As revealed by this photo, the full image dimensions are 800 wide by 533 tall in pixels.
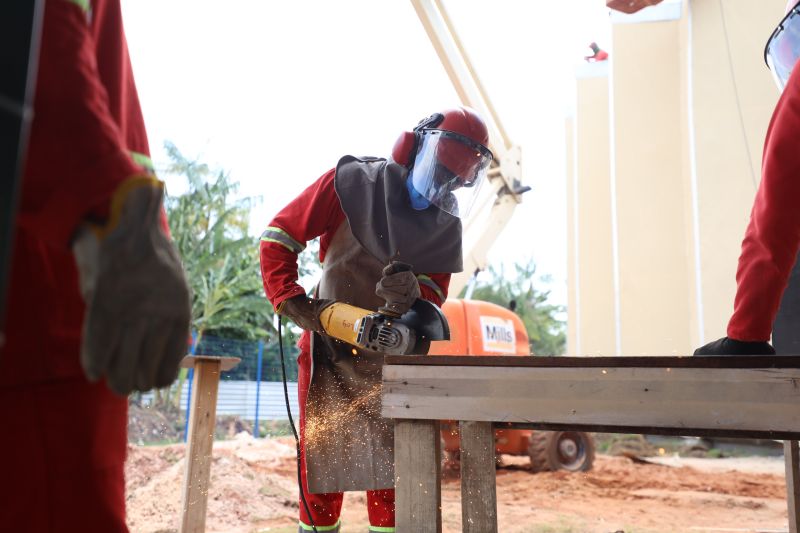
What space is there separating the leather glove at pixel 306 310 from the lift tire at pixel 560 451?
444 cm

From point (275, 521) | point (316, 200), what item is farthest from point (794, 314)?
point (275, 521)

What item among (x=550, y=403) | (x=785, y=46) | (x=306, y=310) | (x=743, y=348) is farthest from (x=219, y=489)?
(x=785, y=46)

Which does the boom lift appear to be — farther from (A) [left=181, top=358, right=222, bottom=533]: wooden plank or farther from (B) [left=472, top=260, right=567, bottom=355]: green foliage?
(B) [left=472, top=260, right=567, bottom=355]: green foliage

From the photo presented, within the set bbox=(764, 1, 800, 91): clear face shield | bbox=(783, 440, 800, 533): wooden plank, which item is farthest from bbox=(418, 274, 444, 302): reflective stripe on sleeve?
bbox=(783, 440, 800, 533): wooden plank

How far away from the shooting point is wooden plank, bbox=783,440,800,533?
285 cm

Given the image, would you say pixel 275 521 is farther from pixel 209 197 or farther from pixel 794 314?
pixel 209 197

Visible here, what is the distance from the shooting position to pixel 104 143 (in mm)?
844

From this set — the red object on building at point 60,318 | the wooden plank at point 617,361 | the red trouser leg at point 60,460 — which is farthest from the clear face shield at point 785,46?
the red trouser leg at point 60,460

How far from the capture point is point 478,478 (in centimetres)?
187

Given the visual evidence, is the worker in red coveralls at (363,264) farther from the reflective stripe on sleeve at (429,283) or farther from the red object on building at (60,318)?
the red object on building at (60,318)

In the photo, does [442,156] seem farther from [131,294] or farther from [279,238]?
[131,294]

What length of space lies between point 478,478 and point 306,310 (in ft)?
3.55

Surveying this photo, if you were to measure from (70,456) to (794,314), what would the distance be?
2.40 metres

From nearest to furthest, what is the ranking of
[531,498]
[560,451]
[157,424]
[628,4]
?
[628,4] → [531,498] → [560,451] → [157,424]
